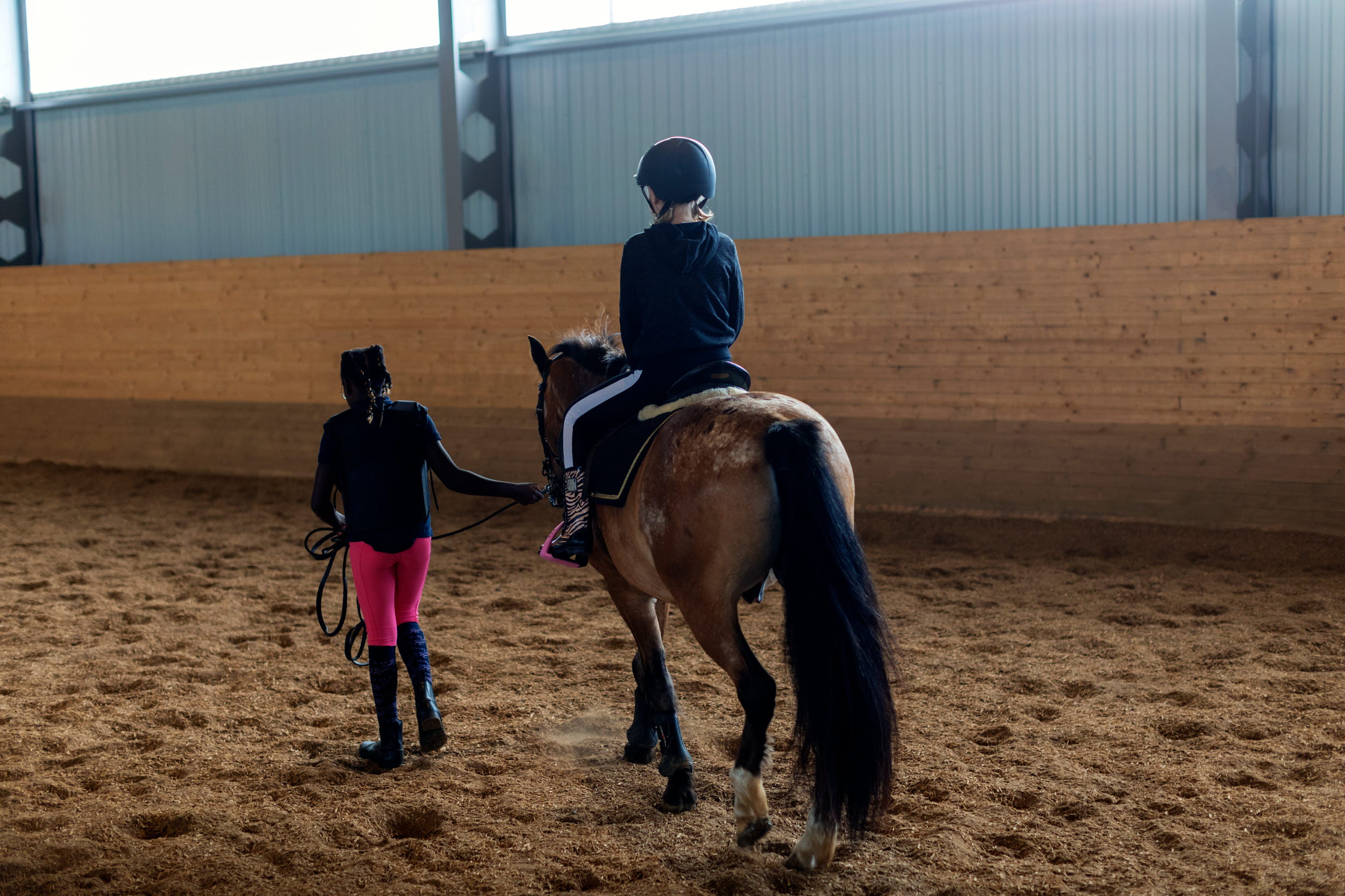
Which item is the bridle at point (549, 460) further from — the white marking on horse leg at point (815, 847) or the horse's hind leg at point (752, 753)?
the white marking on horse leg at point (815, 847)

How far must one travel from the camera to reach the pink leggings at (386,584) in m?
3.19

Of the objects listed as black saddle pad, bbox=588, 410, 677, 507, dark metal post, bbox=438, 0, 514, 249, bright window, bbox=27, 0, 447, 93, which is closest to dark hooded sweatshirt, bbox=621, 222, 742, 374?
black saddle pad, bbox=588, 410, 677, 507

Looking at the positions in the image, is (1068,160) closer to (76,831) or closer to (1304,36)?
(1304,36)

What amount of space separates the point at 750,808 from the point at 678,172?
5.84 feet

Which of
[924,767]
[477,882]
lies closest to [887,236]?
[924,767]

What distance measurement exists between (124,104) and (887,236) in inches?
326

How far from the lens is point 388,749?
3258mm

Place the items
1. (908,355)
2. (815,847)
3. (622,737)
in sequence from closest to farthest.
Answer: (815,847) → (622,737) → (908,355)

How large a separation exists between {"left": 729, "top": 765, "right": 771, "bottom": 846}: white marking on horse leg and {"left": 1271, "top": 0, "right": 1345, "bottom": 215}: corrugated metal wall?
6583 millimetres

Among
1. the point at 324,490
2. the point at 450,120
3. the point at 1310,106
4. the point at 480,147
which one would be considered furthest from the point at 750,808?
the point at 480,147

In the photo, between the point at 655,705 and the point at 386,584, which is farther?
the point at 386,584

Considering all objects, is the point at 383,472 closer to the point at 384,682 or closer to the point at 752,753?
the point at 384,682

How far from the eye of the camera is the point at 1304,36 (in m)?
6.89

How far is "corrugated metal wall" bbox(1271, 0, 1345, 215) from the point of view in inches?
269
